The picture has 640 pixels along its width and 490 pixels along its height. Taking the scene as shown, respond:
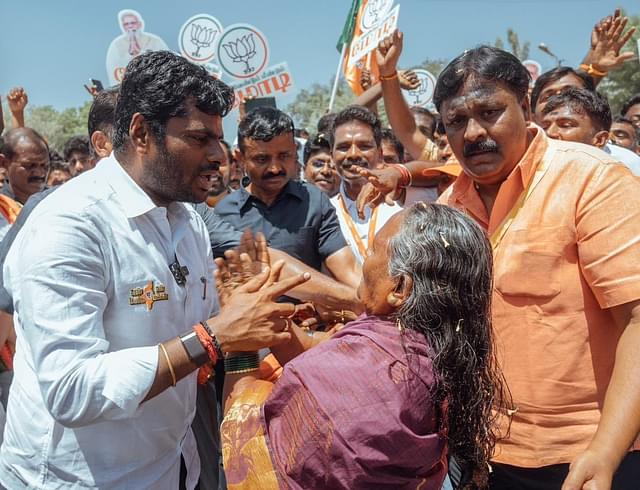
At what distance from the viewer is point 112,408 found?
→ 1.61 m

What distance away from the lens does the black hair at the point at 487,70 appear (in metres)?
2.13

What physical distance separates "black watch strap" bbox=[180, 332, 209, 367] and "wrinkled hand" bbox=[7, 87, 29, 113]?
6557 millimetres

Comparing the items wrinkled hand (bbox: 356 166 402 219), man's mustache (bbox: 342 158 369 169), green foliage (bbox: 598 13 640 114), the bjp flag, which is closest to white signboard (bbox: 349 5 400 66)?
the bjp flag

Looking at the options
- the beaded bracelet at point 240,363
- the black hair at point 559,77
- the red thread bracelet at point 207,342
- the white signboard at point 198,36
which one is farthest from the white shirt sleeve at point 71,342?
the white signboard at point 198,36

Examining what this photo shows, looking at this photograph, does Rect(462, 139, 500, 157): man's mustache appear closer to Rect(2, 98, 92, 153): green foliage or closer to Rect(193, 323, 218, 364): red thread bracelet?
Rect(193, 323, 218, 364): red thread bracelet

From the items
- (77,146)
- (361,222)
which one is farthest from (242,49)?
(361,222)

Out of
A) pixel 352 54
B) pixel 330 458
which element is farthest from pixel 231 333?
pixel 352 54

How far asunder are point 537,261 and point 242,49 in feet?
25.3

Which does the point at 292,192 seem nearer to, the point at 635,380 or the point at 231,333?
the point at 231,333

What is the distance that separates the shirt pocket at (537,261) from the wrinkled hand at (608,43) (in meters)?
3.63

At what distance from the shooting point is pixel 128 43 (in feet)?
30.5

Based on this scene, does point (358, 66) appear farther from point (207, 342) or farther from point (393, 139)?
point (207, 342)

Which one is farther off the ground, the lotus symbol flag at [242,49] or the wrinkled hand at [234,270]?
the lotus symbol flag at [242,49]

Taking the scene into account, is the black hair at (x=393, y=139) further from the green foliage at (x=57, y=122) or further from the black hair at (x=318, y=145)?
the green foliage at (x=57, y=122)
